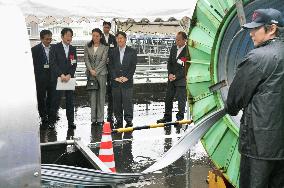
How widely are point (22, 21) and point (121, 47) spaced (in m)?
7.21

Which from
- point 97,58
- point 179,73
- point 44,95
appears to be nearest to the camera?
point 97,58

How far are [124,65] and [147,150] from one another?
7.86 feet

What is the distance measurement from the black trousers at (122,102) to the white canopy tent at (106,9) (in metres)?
1.65

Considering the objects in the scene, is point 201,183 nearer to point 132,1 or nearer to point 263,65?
point 263,65

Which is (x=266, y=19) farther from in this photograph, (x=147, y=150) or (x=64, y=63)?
(x=64, y=63)

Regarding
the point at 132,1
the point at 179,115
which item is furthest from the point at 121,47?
the point at 179,115

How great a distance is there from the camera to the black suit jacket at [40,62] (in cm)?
962

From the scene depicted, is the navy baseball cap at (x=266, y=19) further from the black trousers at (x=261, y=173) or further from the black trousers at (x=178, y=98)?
the black trousers at (x=178, y=98)

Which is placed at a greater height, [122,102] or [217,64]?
[217,64]

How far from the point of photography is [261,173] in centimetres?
368

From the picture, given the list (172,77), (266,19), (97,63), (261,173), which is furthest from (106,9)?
(261,173)

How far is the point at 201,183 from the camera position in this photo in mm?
6109

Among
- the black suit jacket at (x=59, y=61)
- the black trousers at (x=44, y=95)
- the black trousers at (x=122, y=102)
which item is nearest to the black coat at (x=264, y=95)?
the black trousers at (x=122, y=102)

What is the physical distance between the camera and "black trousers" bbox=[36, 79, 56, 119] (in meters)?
9.84
